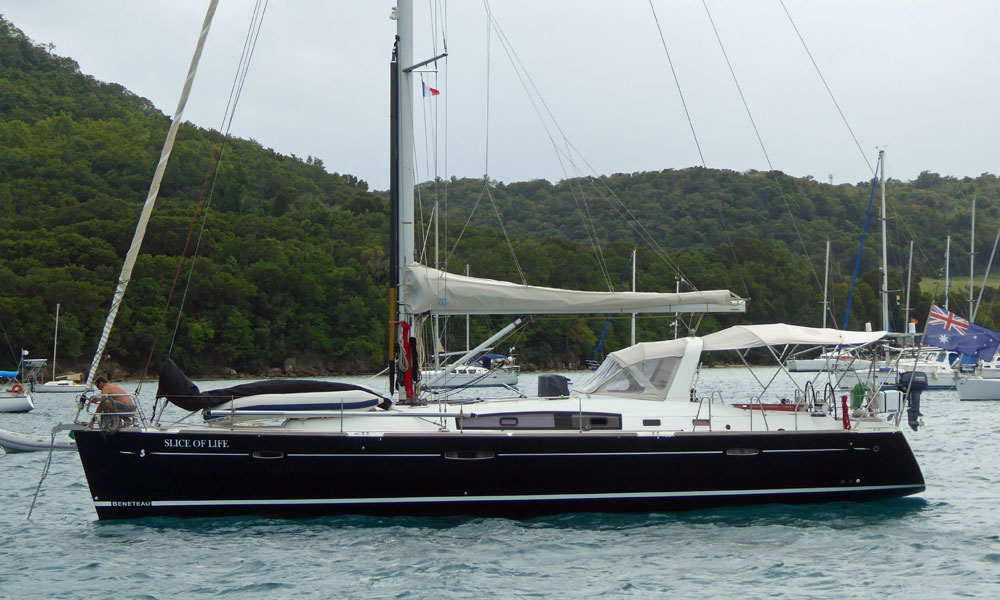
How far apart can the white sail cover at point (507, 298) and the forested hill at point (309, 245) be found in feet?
128

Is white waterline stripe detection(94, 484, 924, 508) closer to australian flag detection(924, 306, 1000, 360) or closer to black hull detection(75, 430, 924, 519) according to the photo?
black hull detection(75, 430, 924, 519)

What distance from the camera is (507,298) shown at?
44.8 feet

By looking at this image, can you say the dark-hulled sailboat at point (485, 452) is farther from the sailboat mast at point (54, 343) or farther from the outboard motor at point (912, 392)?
the sailboat mast at point (54, 343)

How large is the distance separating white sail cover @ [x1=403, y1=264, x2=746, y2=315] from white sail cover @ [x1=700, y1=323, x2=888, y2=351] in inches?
21.7

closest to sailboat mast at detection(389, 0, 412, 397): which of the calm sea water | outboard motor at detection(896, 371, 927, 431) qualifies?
the calm sea water

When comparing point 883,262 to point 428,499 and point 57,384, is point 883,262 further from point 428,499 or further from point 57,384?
point 57,384

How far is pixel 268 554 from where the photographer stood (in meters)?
10.9

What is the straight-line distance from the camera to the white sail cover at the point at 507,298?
1360 centimetres

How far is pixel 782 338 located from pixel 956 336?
5440 mm

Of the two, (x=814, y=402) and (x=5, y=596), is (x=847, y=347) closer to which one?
(x=814, y=402)

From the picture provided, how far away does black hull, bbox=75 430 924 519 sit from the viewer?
12039 millimetres

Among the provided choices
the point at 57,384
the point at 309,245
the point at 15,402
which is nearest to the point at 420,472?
the point at 15,402

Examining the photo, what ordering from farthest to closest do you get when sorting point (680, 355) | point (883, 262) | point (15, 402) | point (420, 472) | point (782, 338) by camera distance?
1. point (883, 262)
2. point (15, 402)
3. point (680, 355)
4. point (782, 338)
5. point (420, 472)

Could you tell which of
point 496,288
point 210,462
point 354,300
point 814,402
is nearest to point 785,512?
point 814,402
